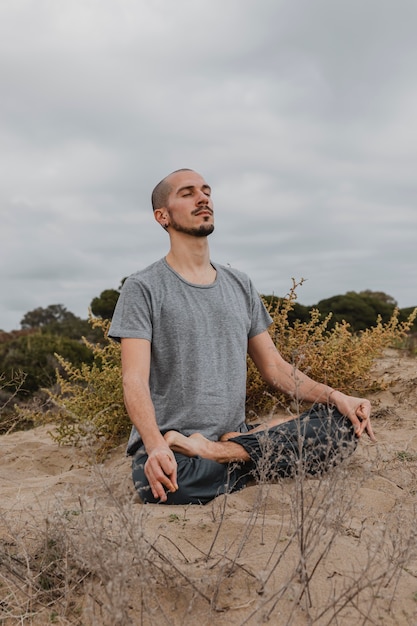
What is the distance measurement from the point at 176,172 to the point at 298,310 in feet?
19.6

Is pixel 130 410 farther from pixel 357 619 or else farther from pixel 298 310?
pixel 298 310

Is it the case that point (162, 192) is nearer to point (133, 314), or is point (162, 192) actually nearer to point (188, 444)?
point (133, 314)

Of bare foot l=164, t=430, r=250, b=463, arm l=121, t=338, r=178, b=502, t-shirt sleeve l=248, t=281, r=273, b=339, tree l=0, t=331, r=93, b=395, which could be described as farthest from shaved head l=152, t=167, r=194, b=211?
tree l=0, t=331, r=93, b=395

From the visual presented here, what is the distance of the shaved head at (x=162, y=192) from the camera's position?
4004 mm

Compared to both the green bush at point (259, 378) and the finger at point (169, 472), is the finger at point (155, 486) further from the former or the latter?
the green bush at point (259, 378)

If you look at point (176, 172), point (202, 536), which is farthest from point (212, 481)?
point (176, 172)

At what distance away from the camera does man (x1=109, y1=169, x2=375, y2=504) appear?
3.36 m

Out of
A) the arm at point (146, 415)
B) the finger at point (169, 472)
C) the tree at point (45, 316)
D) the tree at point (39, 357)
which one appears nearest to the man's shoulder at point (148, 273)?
the arm at point (146, 415)

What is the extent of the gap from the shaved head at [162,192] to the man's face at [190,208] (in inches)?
1.3

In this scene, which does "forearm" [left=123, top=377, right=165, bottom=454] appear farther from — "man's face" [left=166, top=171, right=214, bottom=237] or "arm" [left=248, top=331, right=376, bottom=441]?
"man's face" [left=166, top=171, right=214, bottom=237]

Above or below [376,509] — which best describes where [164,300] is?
above

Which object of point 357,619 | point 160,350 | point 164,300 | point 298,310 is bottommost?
point 357,619

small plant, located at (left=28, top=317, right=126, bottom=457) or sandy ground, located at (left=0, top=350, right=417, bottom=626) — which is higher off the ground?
small plant, located at (left=28, top=317, right=126, bottom=457)

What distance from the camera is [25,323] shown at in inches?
1235
